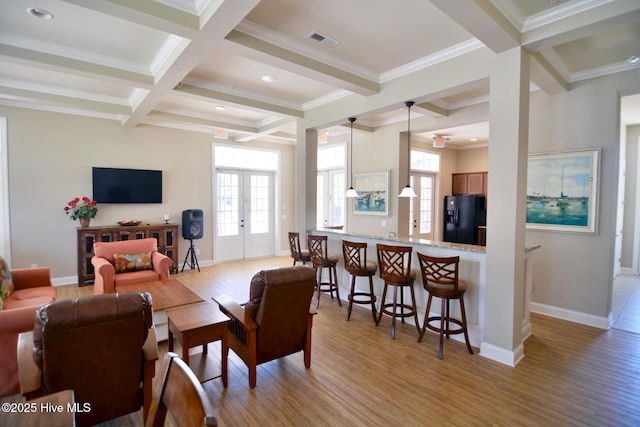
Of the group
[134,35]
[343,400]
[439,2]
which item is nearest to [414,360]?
[343,400]

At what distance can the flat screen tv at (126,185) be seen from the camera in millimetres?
5594

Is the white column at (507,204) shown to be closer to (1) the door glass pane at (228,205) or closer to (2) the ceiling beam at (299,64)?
(2) the ceiling beam at (299,64)

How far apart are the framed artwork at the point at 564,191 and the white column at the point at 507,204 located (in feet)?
5.12

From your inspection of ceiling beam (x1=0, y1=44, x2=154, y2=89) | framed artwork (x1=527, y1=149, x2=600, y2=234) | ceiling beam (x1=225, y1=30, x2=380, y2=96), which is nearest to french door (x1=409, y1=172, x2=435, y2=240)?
framed artwork (x1=527, y1=149, x2=600, y2=234)

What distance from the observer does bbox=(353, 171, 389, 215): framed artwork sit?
6.06 m

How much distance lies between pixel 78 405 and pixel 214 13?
2.68 m

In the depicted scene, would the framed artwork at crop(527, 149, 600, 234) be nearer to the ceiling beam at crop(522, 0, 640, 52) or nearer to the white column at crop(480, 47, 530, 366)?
the white column at crop(480, 47, 530, 366)

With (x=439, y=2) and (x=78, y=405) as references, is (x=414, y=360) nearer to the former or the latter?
(x=78, y=405)

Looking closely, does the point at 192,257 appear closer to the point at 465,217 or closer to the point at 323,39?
the point at 323,39

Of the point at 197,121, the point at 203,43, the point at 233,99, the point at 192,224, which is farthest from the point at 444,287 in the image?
the point at 197,121

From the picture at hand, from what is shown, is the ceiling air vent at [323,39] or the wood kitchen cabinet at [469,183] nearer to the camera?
the ceiling air vent at [323,39]

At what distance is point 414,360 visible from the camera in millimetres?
2947

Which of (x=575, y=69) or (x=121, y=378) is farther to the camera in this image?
(x=575, y=69)

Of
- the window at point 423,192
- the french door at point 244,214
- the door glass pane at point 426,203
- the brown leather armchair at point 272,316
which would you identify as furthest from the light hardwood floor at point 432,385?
the french door at point 244,214
